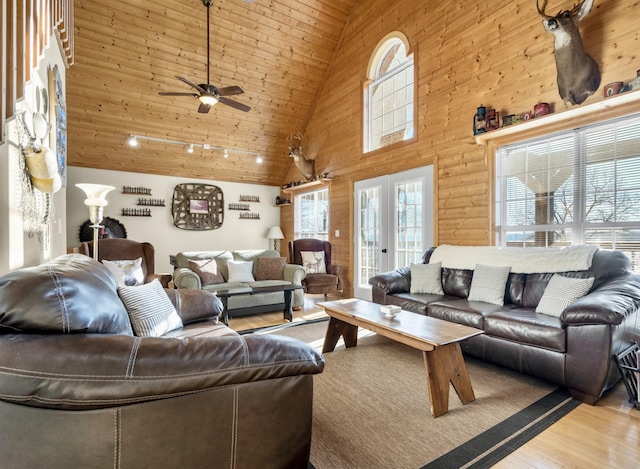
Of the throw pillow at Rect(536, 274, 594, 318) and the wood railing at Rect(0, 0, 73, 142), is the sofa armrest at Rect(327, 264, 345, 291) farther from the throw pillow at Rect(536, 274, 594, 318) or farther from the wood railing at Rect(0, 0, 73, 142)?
the wood railing at Rect(0, 0, 73, 142)

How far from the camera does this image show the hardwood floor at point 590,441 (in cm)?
158

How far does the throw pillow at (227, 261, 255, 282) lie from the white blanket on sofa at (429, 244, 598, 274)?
2.53 metres

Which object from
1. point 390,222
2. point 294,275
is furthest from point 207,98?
point 390,222

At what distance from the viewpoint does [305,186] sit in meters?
6.90

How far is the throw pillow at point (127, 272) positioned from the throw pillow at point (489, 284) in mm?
3579

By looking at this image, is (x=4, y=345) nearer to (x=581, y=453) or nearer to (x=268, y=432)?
(x=268, y=432)

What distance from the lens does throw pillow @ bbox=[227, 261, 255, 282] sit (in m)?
4.66

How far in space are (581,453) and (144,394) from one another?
6.74ft

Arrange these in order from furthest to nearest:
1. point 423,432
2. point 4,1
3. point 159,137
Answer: point 159,137 < point 423,432 < point 4,1

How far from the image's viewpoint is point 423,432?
1.83 metres

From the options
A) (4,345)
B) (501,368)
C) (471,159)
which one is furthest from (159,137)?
(501,368)

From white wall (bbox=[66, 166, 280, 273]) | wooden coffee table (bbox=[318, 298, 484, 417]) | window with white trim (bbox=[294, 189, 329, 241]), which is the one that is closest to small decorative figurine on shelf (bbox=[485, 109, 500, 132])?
wooden coffee table (bbox=[318, 298, 484, 417])

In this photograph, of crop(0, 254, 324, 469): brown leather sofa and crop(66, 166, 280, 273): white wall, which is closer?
crop(0, 254, 324, 469): brown leather sofa

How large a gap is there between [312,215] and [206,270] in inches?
124
